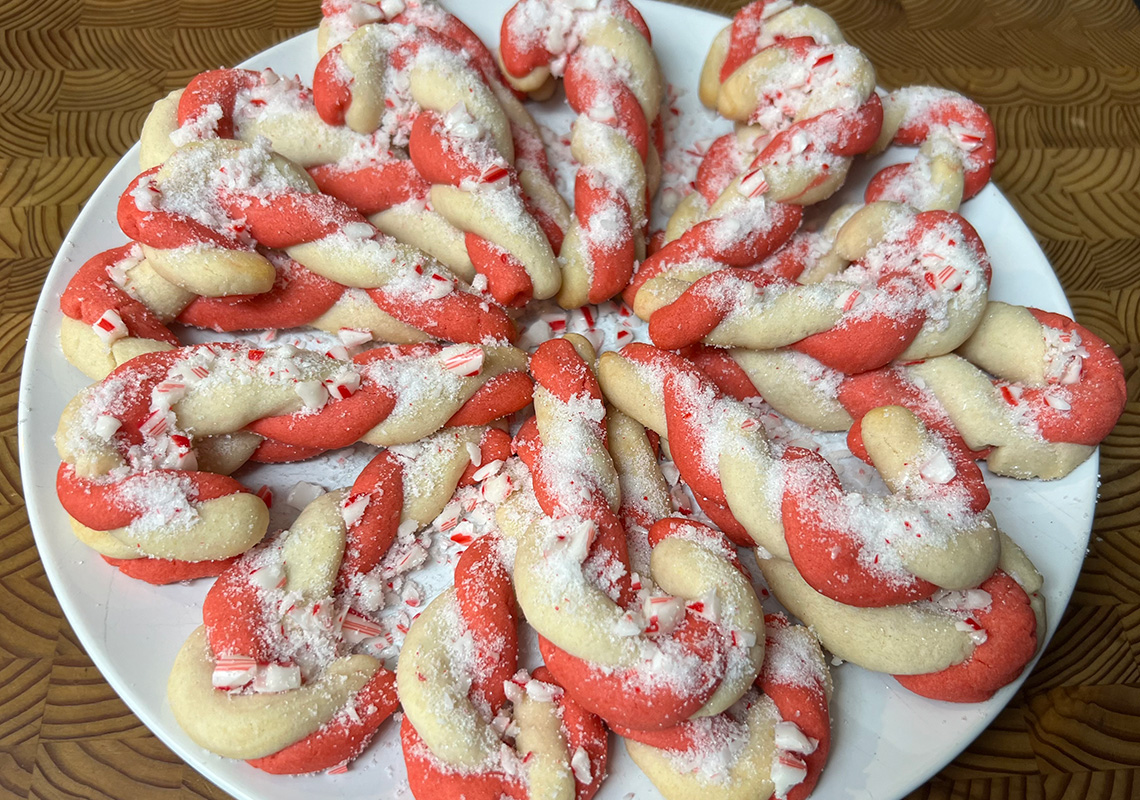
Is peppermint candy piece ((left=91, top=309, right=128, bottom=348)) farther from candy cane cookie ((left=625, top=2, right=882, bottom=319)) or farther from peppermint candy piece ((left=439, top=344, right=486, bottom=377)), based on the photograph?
candy cane cookie ((left=625, top=2, right=882, bottom=319))

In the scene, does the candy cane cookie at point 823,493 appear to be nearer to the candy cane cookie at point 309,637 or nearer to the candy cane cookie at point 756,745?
the candy cane cookie at point 756,745

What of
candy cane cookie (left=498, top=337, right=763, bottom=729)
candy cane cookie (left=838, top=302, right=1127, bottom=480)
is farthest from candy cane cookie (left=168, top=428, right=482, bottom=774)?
candy cane cookie (left=838, top=302, right=1127, bottom=480)

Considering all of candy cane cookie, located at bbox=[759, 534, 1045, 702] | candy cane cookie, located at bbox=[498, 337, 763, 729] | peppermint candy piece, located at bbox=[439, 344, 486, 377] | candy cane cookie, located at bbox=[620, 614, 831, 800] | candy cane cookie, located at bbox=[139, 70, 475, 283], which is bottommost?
candy cane cookie, located at bbox=[620, 614, 831, 800]

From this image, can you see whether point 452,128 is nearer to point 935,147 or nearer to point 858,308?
point 858,308

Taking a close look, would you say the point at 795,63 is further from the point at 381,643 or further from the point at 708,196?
the point at 381,643

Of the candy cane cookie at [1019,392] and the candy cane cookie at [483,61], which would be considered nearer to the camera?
the candy cane cookie at [1019,392]

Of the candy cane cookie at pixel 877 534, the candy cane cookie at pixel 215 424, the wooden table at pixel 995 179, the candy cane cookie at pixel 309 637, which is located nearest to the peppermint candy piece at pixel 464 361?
the candy cane cookie at pixel 215 424

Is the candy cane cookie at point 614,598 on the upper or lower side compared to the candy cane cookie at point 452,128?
lower

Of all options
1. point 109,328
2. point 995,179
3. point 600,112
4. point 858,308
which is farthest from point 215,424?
point 995,179
